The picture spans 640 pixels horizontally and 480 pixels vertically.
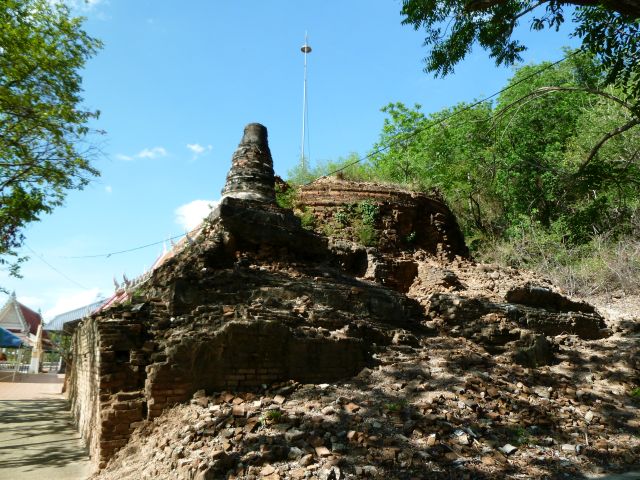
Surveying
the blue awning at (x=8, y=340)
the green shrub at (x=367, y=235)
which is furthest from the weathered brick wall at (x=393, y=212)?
the blue awning at (x=8, y=340)

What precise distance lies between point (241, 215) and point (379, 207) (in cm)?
605

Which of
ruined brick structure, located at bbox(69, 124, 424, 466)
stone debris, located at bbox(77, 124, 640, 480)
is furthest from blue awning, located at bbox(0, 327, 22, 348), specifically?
stone debris, located at bbox(77, 124, 640, 480)

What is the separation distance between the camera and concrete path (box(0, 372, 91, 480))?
21.6 feet

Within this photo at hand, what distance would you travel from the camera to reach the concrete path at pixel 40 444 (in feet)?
21.6

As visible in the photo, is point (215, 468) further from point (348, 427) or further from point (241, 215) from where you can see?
point (241, 215)

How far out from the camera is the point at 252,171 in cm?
1126

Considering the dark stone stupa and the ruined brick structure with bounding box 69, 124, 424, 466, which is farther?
the dark stone stupa

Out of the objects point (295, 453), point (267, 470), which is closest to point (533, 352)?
point (295, 453)

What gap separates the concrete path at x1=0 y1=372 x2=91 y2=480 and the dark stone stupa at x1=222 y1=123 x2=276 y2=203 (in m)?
5.85

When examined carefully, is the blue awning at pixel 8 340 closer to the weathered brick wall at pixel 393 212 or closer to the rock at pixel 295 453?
the weathered brick wall at pixel 393 212

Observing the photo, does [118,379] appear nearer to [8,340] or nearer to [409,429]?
[409,429]

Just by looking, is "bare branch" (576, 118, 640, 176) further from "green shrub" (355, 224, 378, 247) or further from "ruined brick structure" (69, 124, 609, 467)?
"green shrub" (355, 224, 378, 247)

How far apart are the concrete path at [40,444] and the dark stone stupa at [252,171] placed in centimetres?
585

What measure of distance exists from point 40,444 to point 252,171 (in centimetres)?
687
